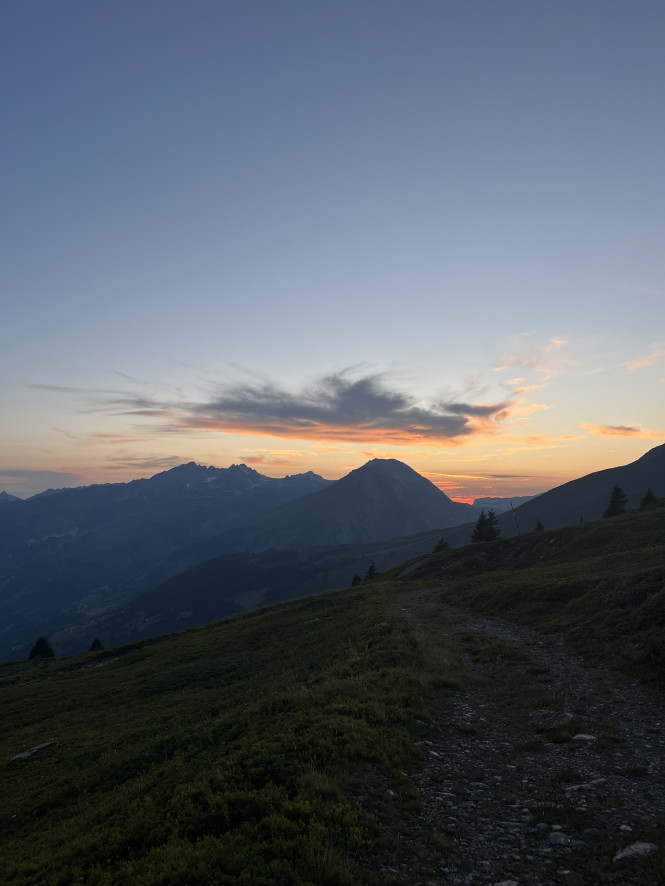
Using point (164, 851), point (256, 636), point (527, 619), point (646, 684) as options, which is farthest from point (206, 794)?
point (256, 636)

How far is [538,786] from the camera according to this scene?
12.5m

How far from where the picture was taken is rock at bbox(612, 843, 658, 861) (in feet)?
30.1

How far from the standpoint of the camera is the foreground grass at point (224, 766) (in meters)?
9.37

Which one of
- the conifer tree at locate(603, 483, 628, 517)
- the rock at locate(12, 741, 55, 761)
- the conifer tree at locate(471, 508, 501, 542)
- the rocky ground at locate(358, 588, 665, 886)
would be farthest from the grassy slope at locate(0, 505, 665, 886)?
the conifer tree at locate(603, 483, 628, 517)

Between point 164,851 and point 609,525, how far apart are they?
67231mm

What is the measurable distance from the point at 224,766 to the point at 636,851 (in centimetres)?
1105

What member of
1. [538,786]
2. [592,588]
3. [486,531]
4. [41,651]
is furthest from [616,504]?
[41,651]

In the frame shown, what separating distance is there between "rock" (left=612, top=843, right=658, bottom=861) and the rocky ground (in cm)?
2

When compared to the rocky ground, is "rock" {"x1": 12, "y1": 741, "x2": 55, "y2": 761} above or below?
below

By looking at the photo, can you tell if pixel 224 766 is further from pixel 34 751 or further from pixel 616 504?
pixel 616 504

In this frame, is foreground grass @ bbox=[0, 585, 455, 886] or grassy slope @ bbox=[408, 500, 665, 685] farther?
grassy slope @ bbox=[408, 500, 665, 685]

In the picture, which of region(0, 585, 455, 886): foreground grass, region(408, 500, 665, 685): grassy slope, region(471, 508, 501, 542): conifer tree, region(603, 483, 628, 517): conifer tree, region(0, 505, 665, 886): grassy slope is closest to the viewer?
region(0, 585, 455, 886): foreground grass

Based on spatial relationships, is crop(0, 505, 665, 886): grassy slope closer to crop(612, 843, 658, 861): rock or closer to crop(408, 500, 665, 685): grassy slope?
crop(408, 500, 665, 685): grassy slope

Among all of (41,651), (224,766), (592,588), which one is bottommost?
(41,651)
